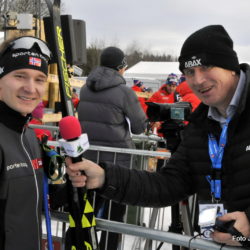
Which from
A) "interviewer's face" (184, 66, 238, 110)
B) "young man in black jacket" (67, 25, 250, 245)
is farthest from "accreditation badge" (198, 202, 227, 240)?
"interviewer's face" (184, 66, 238, 110)

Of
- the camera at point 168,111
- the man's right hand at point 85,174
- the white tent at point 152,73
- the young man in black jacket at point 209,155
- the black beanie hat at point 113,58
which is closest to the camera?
the man's right hand at point 85,174

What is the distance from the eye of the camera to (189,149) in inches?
77.5

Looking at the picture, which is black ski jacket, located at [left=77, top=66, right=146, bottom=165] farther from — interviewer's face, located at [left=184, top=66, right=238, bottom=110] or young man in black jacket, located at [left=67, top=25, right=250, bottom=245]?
interviewer's face, located at [left=184, top=66, right=238, bottom=110]

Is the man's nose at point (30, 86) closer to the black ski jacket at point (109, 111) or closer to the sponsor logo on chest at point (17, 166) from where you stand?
the sponsor logo on chest at point (17, 166)

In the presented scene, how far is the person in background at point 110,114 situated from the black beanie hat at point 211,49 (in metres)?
1.70

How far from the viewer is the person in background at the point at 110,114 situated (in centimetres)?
350

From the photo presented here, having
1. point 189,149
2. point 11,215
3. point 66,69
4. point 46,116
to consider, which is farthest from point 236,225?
point 46,116

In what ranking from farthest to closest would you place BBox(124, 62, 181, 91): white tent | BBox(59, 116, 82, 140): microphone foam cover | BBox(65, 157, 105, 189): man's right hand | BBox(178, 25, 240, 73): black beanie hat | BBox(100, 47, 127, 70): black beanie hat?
BBox(124, 62, 181, 91): white tent < BBox(100, 47, 127, 70): black beanie hat < BBox(178, 25, 240, 73): black beanie hat < BBox(65, 157, 105, 189): man's right hand < BBox(59, 116, 82, 140): microphone foam cover

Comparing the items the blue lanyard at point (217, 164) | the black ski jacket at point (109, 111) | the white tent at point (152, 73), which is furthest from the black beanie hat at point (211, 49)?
the white tent at point (152, 73)

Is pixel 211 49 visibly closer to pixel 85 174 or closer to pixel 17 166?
pixel 85 174

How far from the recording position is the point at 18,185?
1.55 meters

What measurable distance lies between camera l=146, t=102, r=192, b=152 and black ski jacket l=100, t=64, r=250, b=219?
1.62 ft

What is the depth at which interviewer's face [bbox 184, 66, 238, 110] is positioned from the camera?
1804 millimetres

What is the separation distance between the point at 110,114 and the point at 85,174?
1.84 meters
